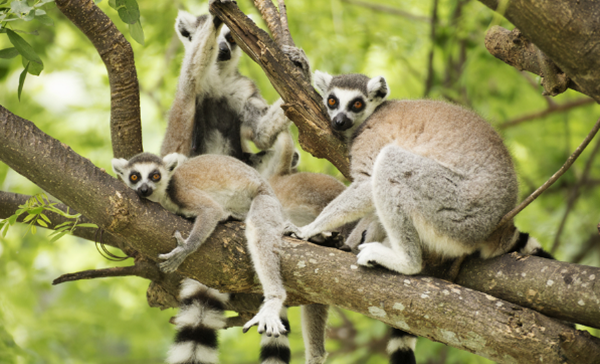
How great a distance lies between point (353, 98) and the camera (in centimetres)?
→ 470

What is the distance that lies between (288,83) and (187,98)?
1.35 metres

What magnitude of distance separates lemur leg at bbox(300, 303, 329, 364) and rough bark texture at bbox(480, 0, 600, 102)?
10.4 feet

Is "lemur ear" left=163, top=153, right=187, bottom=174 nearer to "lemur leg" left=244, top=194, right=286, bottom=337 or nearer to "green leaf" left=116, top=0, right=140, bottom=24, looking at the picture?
"lemur leg" left=244, top=194, right=286, bottom=337

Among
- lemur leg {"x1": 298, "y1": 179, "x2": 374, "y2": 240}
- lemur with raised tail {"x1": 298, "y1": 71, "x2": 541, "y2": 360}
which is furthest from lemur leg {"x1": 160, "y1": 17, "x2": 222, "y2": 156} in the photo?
lemur leg {"x1": 298, "y1": 179, "x2": 374, "y2": 240}

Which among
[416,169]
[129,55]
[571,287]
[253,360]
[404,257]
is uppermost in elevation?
[129,55]

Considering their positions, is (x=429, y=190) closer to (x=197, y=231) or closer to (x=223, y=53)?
(x=197, y=231)

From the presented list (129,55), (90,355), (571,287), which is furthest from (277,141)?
(90,355)

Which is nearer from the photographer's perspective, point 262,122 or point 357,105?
point 357,105

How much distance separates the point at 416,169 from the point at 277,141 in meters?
2.11

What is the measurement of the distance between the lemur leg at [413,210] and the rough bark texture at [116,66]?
97.3 inches

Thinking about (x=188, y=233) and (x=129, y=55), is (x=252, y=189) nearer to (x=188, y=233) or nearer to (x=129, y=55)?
(x=188, y=233)

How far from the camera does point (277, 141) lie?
5.54m

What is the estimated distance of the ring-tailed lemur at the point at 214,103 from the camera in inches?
204

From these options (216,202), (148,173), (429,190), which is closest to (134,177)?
(148,173)
